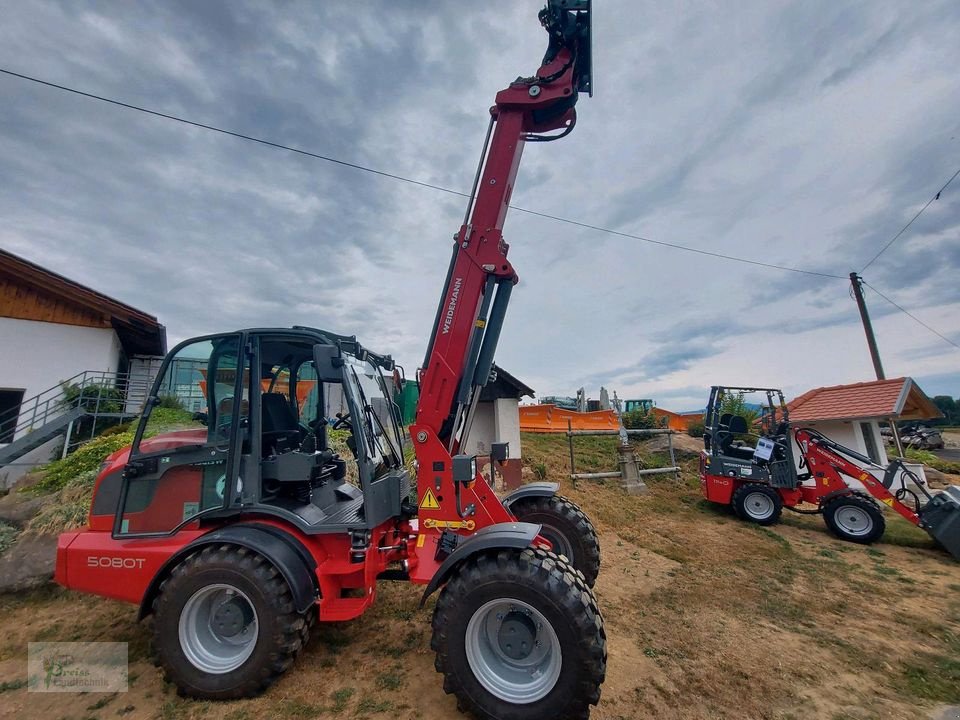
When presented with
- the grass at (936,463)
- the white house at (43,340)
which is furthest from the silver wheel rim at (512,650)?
the grass at (936,463)

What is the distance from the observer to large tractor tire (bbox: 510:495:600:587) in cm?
449

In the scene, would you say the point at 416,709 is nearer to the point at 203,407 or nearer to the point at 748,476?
the point at 203,407

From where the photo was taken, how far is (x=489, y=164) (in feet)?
12.9

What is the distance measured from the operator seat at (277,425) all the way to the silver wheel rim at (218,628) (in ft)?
3.62

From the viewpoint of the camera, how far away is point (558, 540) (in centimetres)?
457

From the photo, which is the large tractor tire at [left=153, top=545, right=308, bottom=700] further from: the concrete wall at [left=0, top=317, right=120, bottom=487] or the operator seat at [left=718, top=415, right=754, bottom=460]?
the concrete wall at [left=0, top=317, right=120, bottom=487]

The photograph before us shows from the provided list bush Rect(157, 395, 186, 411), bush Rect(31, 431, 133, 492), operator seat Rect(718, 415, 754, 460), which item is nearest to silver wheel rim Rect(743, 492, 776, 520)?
operator seat Rect(718, 415, 754, 460)

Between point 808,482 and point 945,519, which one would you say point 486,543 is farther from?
point 808,482

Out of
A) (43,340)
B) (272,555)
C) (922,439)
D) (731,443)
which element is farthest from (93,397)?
(922,439)

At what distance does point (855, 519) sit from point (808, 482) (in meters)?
1.49

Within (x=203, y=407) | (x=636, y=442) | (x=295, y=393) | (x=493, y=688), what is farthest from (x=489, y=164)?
(x=636, y=442)

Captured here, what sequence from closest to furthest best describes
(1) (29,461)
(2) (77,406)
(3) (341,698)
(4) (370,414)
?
(3) (341,698) < (4) (370,414) < (1) (29,461) < (2) (77,406)

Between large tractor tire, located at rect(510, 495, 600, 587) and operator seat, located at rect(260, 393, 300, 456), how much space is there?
2.39m

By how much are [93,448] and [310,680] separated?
7051 mm
